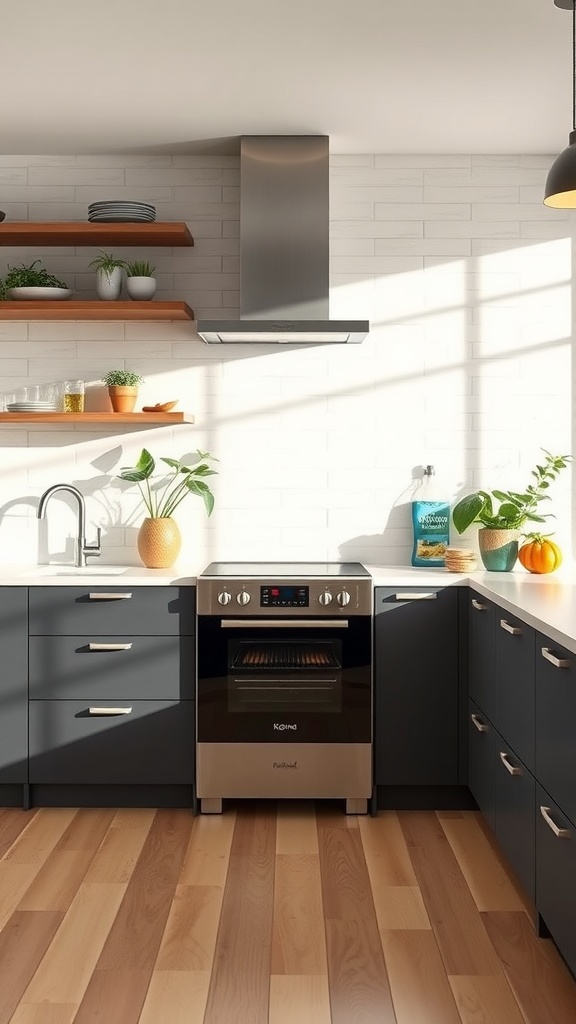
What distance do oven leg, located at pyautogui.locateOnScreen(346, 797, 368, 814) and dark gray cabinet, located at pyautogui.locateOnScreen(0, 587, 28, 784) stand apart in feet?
4.09

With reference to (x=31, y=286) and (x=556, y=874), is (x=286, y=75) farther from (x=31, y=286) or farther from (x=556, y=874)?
(x=556, y=874)

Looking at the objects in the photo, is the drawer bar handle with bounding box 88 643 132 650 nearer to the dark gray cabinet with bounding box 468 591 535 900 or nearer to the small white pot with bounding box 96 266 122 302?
the dark gray cabinet with bounding box 468 591 535 900

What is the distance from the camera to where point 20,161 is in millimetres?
4227

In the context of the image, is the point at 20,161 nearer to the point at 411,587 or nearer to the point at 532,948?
the point at 411,587

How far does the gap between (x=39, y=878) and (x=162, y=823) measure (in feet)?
2.04

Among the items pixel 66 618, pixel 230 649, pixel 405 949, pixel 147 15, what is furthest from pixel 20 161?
pixel 405 949

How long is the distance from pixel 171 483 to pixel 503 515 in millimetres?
1439

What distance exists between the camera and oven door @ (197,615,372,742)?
362cm

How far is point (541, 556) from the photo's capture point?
390cm

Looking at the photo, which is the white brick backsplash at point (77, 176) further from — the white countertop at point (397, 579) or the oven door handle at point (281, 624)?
the oven door handle at point (281, 624)

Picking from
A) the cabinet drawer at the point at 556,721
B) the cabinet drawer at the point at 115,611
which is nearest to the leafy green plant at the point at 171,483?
the cabinet drawer at the point at 115,611

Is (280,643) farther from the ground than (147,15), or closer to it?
closer to it

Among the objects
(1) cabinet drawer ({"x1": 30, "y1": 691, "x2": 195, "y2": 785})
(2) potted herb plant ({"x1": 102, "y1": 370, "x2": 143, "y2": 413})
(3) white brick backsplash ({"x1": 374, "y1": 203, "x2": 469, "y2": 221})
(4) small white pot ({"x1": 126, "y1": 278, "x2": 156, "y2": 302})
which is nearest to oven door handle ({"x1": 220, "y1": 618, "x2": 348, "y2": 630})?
(1) cabinet drawer ({"x1": 30, "y1": 691, "x2": 195, "y2": 785})

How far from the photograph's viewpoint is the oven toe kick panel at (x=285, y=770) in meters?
3.64
